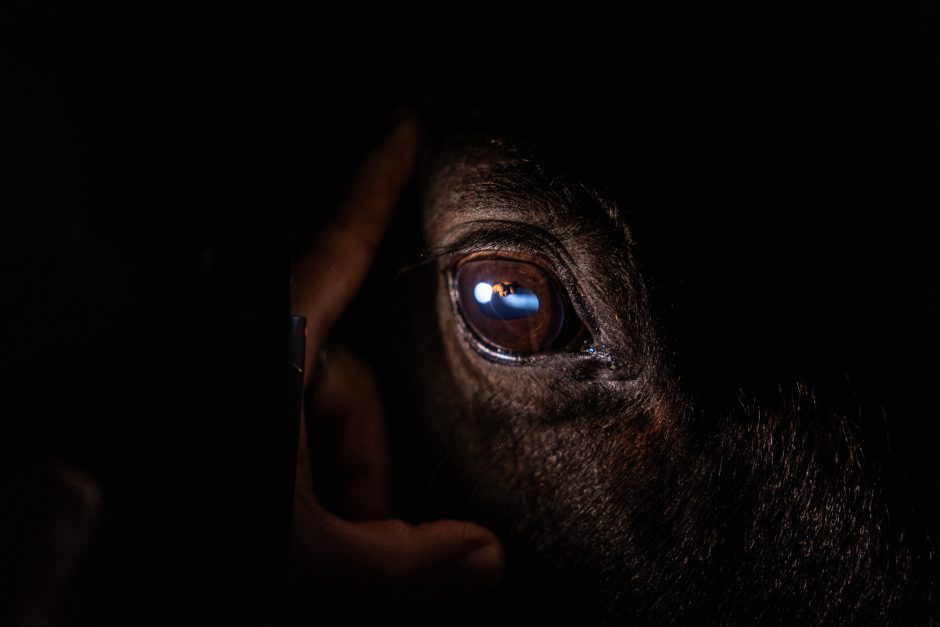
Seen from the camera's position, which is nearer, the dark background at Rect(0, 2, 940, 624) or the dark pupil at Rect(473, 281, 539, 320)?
the dark background at Rect(0, 2, 940, 624)

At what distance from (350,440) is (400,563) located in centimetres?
10

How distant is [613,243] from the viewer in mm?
429

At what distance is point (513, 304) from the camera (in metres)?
0.50

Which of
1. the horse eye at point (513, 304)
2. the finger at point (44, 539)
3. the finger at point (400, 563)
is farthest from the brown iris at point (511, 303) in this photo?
the finger at point (44, 539)

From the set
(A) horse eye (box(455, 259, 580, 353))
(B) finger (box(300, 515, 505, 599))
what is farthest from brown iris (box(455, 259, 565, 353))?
(B) finger (box(300, 515, 505, 599))

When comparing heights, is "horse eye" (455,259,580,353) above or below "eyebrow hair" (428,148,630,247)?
below

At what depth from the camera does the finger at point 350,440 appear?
0.52 m

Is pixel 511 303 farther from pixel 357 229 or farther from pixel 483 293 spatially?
pixel 357 229

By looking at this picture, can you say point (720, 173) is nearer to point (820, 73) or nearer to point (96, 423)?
point (820, 73)

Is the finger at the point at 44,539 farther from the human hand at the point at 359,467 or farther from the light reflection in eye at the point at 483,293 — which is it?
the light reflection in eye at the point at 483,293

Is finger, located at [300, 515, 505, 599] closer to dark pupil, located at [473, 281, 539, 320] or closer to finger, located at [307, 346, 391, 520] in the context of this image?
finger, located at [307, 346, 391, 520]

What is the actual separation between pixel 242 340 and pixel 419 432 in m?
0.15

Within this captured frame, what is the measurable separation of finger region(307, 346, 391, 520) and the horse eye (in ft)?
0.32

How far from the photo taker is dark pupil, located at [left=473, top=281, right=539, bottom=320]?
49 centimetres
